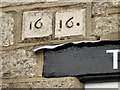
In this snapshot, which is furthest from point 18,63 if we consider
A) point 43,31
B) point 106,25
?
point 106,25

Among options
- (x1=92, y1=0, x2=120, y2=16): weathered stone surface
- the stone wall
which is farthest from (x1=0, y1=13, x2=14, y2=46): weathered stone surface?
(x1=92, y1=0, x2=120, y2=16): weathered stone surface

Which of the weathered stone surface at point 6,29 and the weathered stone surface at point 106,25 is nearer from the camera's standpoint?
the weathered stone surface at point 106,25

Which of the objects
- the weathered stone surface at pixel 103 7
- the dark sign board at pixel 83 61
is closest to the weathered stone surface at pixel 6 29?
the dark sign board at pixel 83 61

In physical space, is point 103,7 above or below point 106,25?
above

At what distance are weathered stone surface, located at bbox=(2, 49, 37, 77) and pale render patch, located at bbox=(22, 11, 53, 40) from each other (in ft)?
0.39

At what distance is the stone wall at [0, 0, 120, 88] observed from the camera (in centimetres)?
270

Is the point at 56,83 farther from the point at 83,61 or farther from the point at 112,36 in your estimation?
the point at 112,36

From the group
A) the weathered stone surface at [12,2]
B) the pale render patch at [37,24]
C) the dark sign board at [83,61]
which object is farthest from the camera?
the weathered stone surface at [12,2]

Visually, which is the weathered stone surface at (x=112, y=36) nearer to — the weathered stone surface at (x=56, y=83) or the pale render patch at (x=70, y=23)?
the pale render patch at (x=70, y=23)

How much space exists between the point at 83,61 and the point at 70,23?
11.0 inches

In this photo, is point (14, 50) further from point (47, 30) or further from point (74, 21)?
point (74, 21)

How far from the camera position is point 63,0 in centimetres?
285

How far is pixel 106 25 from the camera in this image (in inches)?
106

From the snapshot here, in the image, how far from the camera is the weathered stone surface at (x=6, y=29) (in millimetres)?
2898
